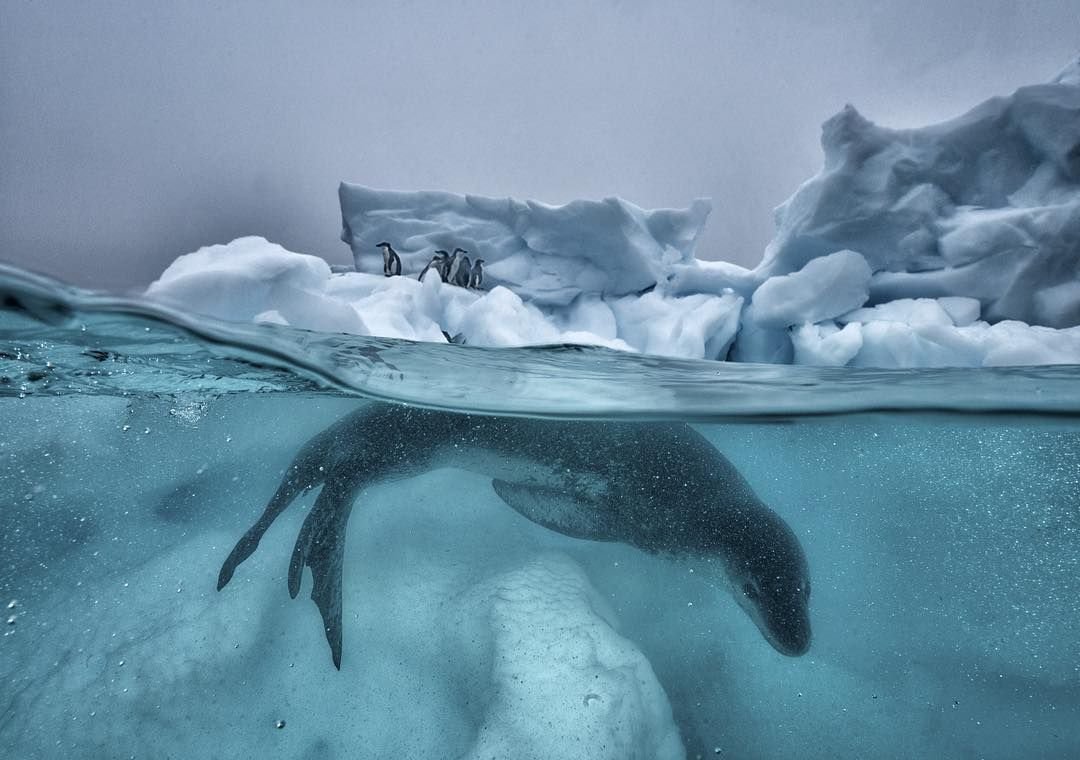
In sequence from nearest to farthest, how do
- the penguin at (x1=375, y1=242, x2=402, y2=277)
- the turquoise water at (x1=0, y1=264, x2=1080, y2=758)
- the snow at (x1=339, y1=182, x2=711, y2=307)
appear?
the turquoise water at (x1=0, y1=264, x2=1080, y2=758), the snow at (x1=339, y1=182, x2=711, y2=307), the penguin at (x1=375, y1=242, x2=402, y2=277)

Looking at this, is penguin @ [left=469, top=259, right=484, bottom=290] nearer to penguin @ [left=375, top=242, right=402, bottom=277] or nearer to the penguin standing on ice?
the penguin standing on ice

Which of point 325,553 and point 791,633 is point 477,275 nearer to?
point 325,553

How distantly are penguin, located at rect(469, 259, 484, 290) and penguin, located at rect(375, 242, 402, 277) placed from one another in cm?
107

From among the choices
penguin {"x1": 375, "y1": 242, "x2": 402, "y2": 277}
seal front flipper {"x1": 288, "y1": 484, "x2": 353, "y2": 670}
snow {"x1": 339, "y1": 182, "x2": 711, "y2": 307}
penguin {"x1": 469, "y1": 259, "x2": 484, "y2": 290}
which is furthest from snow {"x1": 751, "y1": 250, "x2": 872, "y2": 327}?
seal front flipper {"x1": 288, "y1": 484, "x2": 353, "y2": 670}

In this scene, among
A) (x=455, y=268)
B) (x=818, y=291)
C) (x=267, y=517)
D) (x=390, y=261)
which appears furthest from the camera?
→ (x=390, y=261)

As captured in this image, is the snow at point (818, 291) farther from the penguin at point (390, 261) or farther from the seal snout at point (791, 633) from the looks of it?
the penguin at point (390, 261)

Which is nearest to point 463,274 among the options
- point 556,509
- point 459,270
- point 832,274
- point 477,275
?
point 459,270

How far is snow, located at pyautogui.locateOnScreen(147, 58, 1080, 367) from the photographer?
5.87 m

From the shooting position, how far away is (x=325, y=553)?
3.87 m

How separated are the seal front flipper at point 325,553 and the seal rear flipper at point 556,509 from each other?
997 millimetres

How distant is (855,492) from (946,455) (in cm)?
62

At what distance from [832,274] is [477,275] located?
4.44 meters

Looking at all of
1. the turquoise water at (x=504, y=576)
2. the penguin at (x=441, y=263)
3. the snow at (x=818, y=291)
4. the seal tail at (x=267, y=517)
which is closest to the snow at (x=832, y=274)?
the snow at (x=818, y=291)

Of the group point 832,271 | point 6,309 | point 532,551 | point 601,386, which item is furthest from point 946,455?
point 6,309
